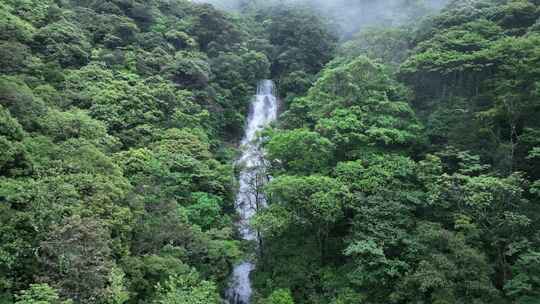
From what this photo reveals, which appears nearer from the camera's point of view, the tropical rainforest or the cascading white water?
the tropical rainforest

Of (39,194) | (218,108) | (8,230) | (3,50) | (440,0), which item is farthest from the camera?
(440,0)

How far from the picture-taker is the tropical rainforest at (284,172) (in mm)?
16453

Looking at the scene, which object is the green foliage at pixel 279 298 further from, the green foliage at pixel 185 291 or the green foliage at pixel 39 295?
the green foliage at pixel 39 295

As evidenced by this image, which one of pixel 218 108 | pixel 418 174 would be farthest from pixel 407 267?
pixel 218 108

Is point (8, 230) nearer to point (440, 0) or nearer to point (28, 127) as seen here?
point (28, 127)

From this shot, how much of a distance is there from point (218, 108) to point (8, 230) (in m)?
23.4

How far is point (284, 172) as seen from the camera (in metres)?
25.0

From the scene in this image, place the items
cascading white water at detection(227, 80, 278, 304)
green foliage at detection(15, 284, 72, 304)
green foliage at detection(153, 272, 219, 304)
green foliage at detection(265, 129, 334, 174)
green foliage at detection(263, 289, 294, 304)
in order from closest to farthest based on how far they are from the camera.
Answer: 1. green foliage at detection(15, 284, 72, 304)
2. green foliage at detection(153, 272, 219, 304)
3. green foliage at detection(263, 289, 294, 304)
4. green foliage at detection(265, 129, 334, 174)
5. cascading white water at detection(227, 80, 278, 304)

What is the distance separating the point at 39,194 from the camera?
15.5 meters

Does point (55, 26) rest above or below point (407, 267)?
above

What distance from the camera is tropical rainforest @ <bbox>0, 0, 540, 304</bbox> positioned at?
1645 centimetres

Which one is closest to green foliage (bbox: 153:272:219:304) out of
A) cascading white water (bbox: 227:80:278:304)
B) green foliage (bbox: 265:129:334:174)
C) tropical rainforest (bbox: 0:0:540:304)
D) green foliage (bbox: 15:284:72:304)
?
tropical rainforest (bbox: 0:0:540:304)

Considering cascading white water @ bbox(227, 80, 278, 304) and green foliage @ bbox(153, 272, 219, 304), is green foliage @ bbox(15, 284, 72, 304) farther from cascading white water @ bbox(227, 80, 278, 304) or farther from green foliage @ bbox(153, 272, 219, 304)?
cascading white water @ bbox(227, 80, 278, 304)

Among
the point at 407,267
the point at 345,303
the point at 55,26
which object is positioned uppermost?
the point at 55,26
